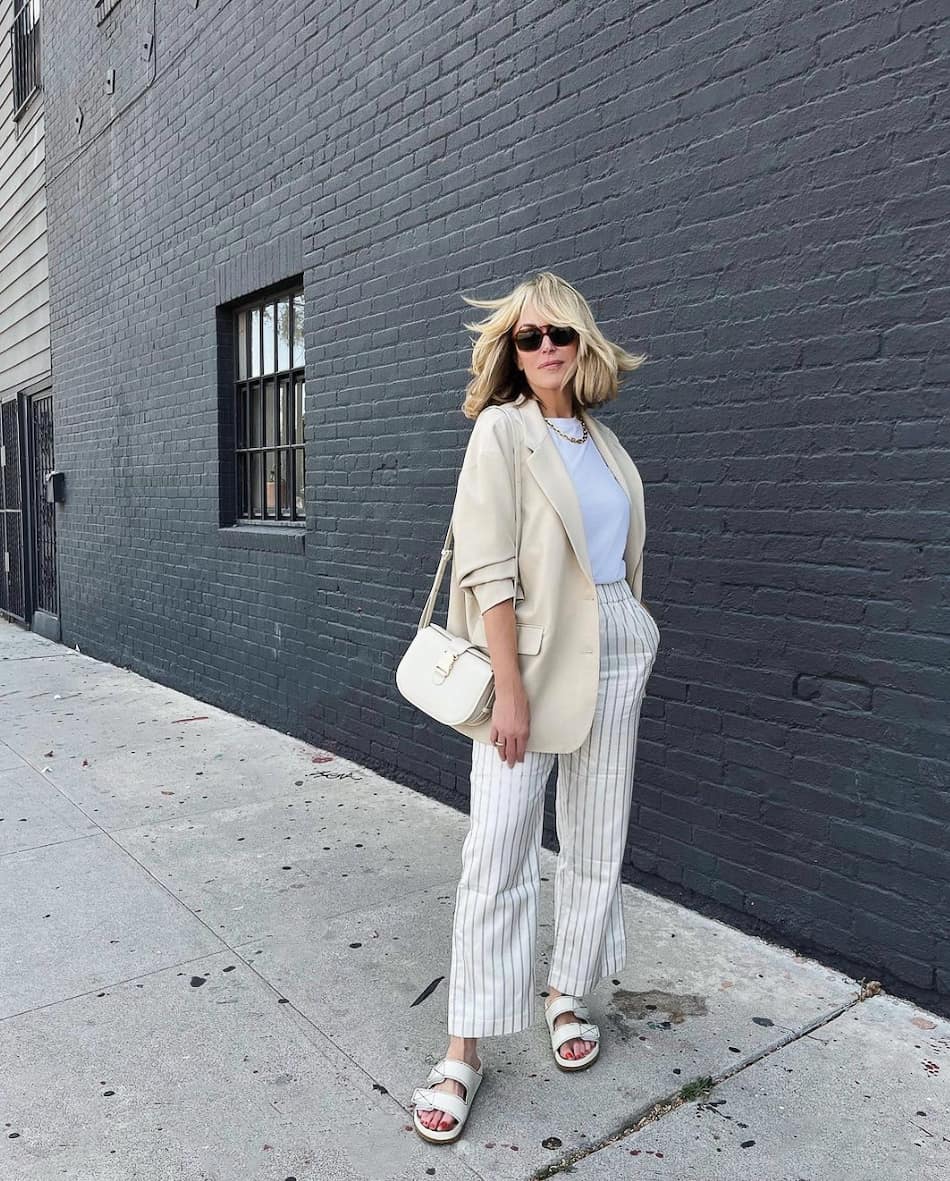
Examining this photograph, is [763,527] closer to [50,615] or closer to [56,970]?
[56,970]

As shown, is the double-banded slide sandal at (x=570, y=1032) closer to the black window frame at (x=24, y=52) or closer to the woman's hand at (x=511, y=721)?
the woman's hand at (x=511, y=721)

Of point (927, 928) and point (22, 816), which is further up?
point (927, 928)

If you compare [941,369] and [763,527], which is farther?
[763,527]

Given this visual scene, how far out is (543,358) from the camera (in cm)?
244

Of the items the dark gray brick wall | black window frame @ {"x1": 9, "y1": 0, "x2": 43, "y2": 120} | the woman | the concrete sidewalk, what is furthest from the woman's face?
black window frame @ {"x1": 9, "y1": 0, "x2": 43, "y2": 120}

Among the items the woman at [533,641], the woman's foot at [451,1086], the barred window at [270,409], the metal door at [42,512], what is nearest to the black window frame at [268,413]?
the barred window at [270,409]

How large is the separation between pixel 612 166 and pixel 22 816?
3774 mm

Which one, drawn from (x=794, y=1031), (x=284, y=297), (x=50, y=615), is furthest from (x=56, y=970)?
(x=50, y=615)

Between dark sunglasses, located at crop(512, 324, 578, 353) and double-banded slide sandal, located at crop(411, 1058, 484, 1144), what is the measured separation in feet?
5.69

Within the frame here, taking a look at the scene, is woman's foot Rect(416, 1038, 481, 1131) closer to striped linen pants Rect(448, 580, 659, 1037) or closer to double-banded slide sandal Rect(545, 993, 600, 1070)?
striped linen pants Rect(448, 580, 659, 1037)

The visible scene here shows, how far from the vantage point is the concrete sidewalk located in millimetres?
2277

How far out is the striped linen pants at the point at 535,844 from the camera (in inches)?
95.4

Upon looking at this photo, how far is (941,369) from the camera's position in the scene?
8.95 feet

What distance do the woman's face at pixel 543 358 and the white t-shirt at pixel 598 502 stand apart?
0.34 ft
